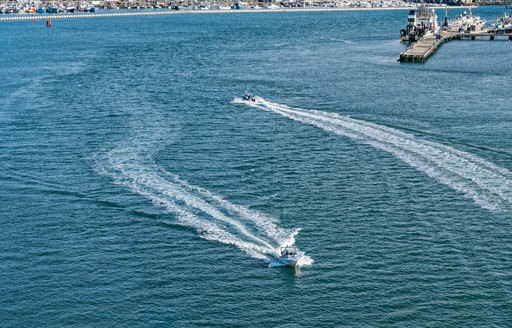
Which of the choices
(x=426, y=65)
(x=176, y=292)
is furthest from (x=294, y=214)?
(x=426, y=65)

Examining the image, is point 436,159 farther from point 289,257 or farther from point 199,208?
point 289,257

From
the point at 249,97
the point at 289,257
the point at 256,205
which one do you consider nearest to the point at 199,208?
the point at 256,205

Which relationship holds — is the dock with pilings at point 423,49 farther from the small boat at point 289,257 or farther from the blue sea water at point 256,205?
the small boat at point 289,257

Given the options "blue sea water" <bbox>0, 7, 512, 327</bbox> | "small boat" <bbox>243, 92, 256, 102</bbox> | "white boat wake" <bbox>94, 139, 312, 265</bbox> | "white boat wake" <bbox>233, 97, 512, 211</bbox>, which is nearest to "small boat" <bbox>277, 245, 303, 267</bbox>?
"blue sea water" <bbox>0, 7, 512, 327</bbox>

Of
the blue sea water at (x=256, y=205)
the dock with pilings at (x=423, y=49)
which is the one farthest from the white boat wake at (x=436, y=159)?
the dock with pilings at (x=423, y=49)

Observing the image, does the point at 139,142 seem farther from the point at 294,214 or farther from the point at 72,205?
the point at 294,214
